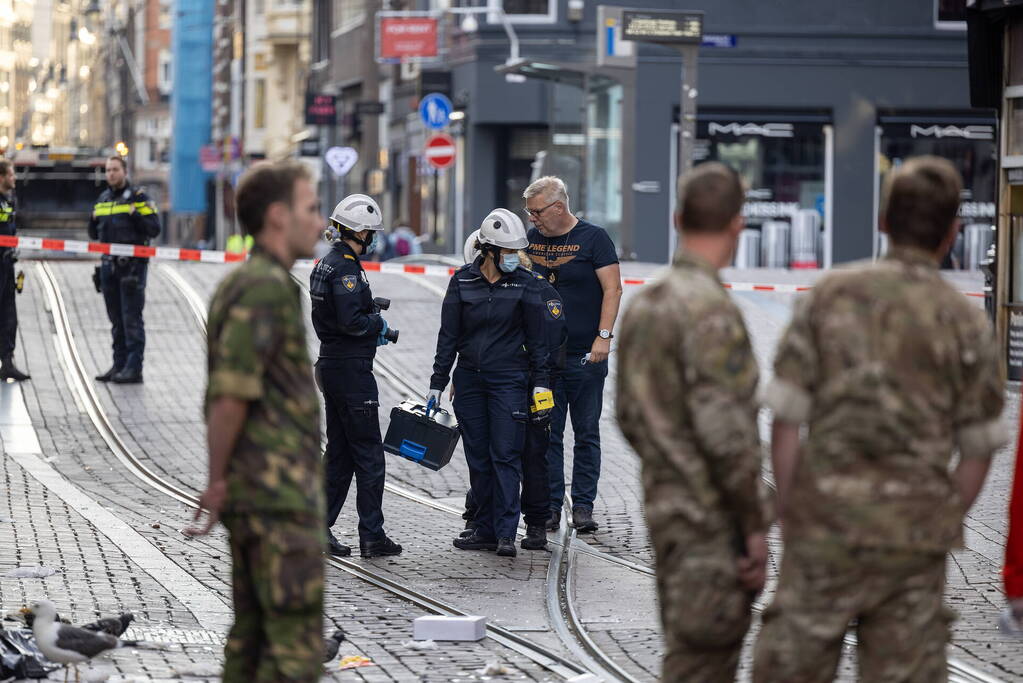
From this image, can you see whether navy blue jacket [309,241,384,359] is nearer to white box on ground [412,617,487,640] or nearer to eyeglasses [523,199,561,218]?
eyeglasses [523,199,561,218]

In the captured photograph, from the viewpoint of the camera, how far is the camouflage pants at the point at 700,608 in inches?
177

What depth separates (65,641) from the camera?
629 cm

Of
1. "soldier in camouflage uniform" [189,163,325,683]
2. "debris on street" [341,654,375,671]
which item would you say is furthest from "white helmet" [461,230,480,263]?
"soldier in camouflage uniform" [189,163,325,683]

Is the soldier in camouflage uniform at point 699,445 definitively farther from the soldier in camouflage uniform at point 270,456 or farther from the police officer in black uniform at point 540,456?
the police officer in black uniform at point 540,456

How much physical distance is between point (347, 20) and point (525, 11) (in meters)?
14.0

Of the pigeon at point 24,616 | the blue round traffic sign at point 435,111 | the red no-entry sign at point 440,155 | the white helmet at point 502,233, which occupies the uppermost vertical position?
the blue round traffic sign at point 435,111

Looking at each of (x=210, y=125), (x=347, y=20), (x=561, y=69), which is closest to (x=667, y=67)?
(x=561, y=69)

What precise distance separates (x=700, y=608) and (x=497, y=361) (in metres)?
5.12

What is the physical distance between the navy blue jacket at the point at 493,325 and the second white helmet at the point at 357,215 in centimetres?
54

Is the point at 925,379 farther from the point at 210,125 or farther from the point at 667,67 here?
the point at 210,125

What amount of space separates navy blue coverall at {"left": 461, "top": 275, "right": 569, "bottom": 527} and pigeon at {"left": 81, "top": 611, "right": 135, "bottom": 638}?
10.5 ft

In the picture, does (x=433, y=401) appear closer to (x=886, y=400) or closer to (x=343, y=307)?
(x=343, y=307)

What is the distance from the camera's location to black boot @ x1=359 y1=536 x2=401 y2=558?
9586mm

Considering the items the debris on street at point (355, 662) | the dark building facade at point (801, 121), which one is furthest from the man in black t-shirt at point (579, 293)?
the dark building facade at point (801, 121)
